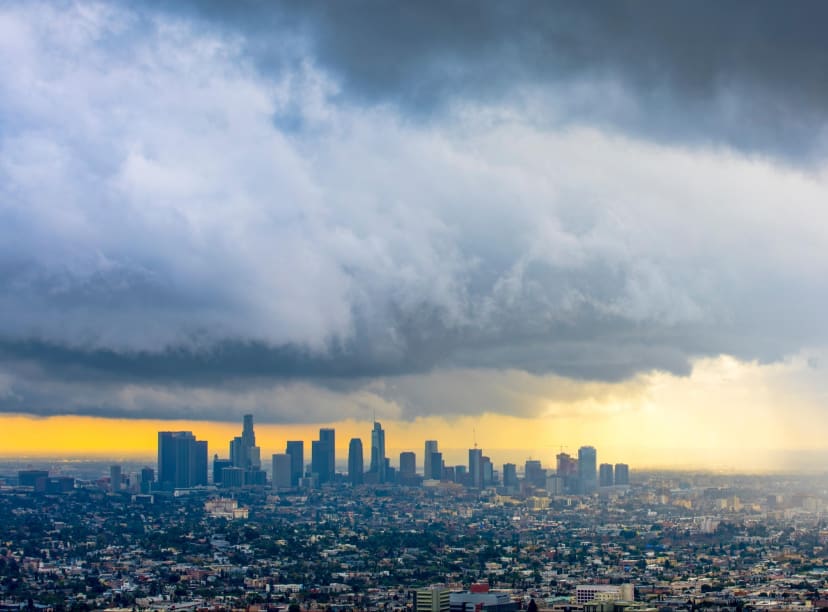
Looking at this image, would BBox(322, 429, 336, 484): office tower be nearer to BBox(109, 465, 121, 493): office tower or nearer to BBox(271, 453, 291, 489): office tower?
BBox(271, 453, 291, 489): office tower

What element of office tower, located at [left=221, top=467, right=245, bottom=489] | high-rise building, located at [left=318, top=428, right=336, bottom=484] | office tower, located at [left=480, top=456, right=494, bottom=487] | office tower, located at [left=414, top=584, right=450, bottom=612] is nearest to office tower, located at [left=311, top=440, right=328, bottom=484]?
high-rise building, located at [left=318, top=428, right=336, bottom=484]

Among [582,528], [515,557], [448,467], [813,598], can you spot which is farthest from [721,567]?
[448,467]

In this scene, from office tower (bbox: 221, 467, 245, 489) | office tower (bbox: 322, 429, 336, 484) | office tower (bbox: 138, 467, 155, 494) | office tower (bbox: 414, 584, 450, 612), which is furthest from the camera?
office tower (bbox: 322, 429, 336, 484)

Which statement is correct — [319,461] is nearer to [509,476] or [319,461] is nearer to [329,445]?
[329,445]

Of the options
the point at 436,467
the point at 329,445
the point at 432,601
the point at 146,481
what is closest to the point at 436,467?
the point at 436,467

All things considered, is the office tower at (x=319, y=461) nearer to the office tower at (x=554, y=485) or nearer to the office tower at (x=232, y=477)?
the office tower at (x=232, y=477)

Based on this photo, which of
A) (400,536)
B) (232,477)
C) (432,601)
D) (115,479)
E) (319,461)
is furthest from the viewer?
(319,461)

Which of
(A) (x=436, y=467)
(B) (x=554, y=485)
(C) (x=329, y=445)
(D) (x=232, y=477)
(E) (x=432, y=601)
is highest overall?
(C) (x=329, y=445)
